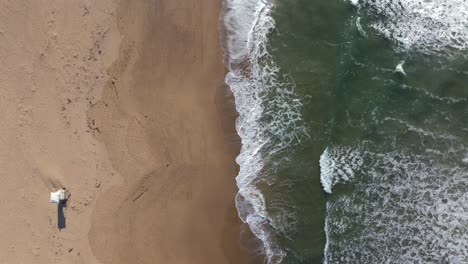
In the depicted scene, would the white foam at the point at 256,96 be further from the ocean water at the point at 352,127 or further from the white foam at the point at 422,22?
the white foam at the point at 422,22

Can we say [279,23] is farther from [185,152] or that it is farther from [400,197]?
[400,197]

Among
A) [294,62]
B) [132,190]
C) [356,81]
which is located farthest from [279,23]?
[132,190]

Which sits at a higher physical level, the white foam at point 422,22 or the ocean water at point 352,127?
the white foam at point 422,22

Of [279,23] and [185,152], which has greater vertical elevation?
[279,23]

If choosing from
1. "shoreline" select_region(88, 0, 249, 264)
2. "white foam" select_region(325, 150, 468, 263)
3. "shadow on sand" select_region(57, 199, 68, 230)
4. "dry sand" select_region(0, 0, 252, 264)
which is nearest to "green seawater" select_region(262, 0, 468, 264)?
"white foam" select_region(325, 150, 468, 263)

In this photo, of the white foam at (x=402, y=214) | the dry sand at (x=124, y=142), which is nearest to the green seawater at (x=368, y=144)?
the white foam at (x=402, y=214)

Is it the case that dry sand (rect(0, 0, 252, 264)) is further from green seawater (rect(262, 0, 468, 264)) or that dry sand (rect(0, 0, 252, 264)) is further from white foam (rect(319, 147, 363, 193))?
white foam (rect(319, 147, 363, 193))

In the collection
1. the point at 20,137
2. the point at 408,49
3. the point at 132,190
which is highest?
the point at 408,49
